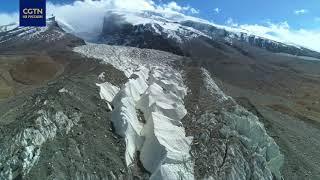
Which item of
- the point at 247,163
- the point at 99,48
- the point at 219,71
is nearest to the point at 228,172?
the point at 247,163

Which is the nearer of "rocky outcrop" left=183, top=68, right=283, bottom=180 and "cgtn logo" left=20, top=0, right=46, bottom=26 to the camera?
"rocky outcrop" left=183, top=68, right=283, bottom=180

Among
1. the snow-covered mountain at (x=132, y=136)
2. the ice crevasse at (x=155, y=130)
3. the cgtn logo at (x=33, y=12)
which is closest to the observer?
the snow-covered mountain at (x=132, y=136)

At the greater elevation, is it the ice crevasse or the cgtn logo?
the cgtn logo

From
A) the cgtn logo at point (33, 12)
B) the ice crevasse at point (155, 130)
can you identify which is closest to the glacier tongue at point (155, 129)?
the ice crevasse at point (155, 130)

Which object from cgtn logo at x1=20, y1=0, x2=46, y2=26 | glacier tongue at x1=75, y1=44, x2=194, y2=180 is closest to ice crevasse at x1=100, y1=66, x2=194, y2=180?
glacier tongue at x1=75, y1=44, x2=194, y2=180

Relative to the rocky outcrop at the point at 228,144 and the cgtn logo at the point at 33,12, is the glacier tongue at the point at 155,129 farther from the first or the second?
the cgtn logo at the point at 33,12

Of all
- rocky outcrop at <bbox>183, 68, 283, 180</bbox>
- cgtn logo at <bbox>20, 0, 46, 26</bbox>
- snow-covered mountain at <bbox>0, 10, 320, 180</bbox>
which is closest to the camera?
snow-covered mountain at <bbox>0, 10, 320, 180</bbox>

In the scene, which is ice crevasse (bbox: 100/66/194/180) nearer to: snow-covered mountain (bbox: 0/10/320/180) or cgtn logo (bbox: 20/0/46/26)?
snow-covered mountain (bbox: 0/10/320/180)

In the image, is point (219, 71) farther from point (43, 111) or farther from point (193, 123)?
point (43, 111)
